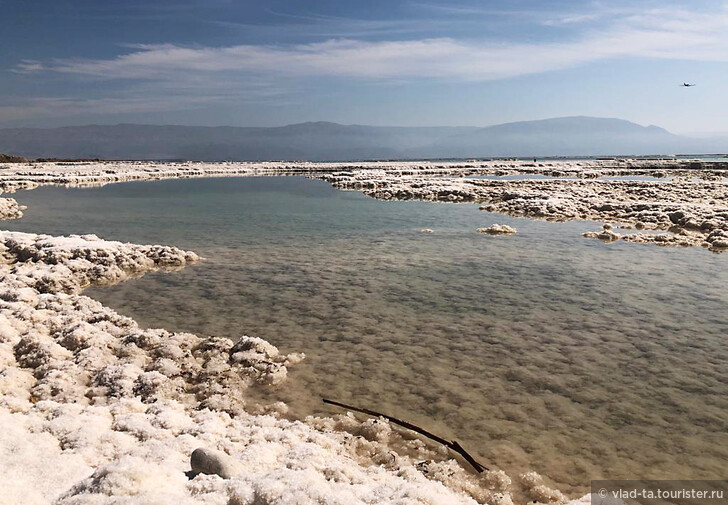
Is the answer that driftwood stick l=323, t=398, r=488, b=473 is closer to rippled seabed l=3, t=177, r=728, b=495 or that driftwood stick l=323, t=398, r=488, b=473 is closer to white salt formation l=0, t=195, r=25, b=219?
rippled seabed l=3, t=177, r=728, b=495

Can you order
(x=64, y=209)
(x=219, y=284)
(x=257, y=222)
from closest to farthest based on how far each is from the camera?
(x=219, y=284) < (x=257, y=222) < (x=64, y=209)

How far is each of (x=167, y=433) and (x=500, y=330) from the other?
22.5ft

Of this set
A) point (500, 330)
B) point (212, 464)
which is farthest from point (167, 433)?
point (500, 330)

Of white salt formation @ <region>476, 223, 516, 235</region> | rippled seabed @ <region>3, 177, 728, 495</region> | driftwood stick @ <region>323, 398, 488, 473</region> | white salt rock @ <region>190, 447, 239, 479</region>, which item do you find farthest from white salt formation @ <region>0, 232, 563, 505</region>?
white salt formation @ <region>476, 223, 516, 235</region>

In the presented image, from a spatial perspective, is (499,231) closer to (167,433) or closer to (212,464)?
(167,433)

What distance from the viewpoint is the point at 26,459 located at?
15.4ft

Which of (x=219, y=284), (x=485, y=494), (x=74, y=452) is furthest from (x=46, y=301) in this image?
(x=485, y=494)

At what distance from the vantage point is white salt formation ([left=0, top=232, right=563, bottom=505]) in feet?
14.4

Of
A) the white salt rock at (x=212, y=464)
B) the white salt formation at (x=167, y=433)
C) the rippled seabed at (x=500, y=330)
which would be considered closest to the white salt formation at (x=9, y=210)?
the rippled seabed at (x=500, y=330)

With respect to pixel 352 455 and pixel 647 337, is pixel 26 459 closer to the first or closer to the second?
pixel 352 455

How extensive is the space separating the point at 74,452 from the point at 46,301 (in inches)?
274

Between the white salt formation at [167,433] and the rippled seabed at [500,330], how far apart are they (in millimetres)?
733

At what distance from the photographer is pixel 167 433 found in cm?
591

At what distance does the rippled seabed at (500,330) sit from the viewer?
21.1 feet
